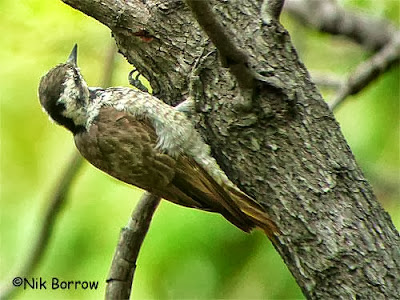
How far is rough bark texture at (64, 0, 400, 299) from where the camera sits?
2.99m

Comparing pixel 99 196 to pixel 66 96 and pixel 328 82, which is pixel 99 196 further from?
pixel 328 82

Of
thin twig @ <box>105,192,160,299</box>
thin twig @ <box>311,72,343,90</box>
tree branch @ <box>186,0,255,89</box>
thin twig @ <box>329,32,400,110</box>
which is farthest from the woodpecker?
thin twig @ <box>311,72,343,90</box>

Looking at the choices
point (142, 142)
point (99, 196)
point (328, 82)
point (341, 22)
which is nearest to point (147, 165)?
point (142, 142)

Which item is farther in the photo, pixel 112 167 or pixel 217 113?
pixel 112 167

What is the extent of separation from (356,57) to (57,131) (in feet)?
7.11

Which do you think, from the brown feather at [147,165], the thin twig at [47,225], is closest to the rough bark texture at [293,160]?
the brown feather at [147,165]

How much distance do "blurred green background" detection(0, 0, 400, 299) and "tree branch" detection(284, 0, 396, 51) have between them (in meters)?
0.10

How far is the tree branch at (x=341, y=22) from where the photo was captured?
221 inches

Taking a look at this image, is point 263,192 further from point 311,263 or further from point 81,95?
point 81,95

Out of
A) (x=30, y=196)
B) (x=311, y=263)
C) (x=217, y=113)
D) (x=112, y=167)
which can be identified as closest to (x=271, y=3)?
(x=217, y=113)

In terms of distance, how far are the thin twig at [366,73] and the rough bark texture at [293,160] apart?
1.04m

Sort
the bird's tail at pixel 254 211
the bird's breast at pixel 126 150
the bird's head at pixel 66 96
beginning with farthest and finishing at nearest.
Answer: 1. the bird's head at pixel 66 96
2. the bird's breast at pixel 126 150
3. the bird's tail at pixel 254 211

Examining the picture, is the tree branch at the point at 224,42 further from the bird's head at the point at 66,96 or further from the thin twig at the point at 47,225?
the thin twig at the point at 47,225

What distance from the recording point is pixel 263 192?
3107 millimetres
